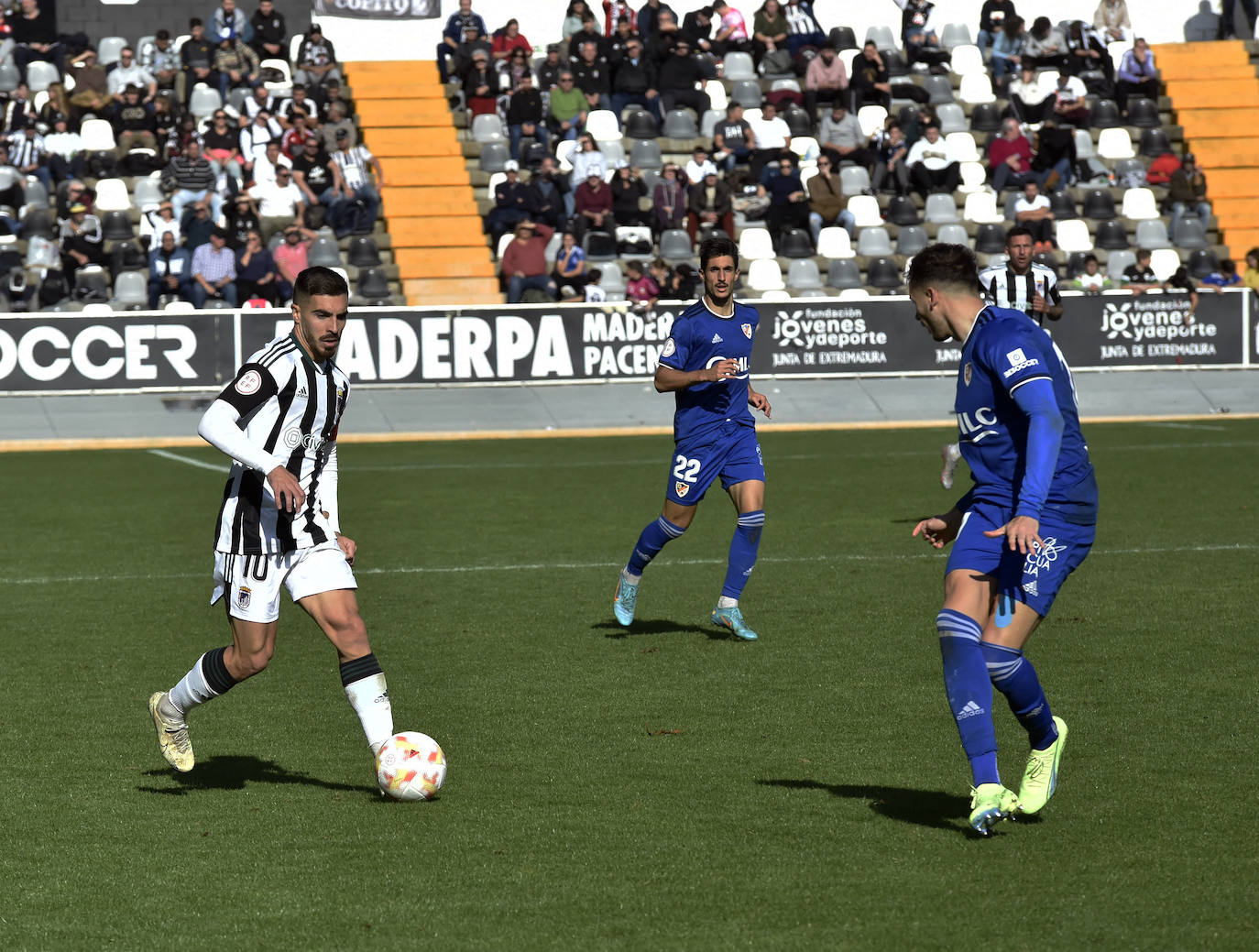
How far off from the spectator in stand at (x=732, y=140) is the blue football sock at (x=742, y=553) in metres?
19.4

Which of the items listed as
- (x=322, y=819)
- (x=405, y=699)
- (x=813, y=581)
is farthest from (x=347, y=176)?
(x=322, y=819)

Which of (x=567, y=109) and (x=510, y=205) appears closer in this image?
(x=510, y=205)

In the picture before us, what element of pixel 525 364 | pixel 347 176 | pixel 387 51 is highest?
pixel 387 51

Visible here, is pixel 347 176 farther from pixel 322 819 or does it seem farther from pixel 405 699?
pixel 322 819

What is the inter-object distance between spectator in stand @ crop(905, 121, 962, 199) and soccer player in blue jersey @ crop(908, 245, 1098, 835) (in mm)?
24061

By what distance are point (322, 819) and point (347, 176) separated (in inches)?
868

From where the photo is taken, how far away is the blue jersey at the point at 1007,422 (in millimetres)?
5242

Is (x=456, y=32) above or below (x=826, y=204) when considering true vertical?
above

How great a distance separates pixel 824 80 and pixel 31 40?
13301mm

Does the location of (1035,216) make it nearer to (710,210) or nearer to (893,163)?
→ (893,163)

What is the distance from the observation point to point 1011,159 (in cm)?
2892

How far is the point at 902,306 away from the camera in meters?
23.8

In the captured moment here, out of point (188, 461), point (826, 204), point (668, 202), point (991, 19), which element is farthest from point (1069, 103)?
point (188, 461)

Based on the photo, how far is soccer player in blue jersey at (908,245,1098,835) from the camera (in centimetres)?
529
